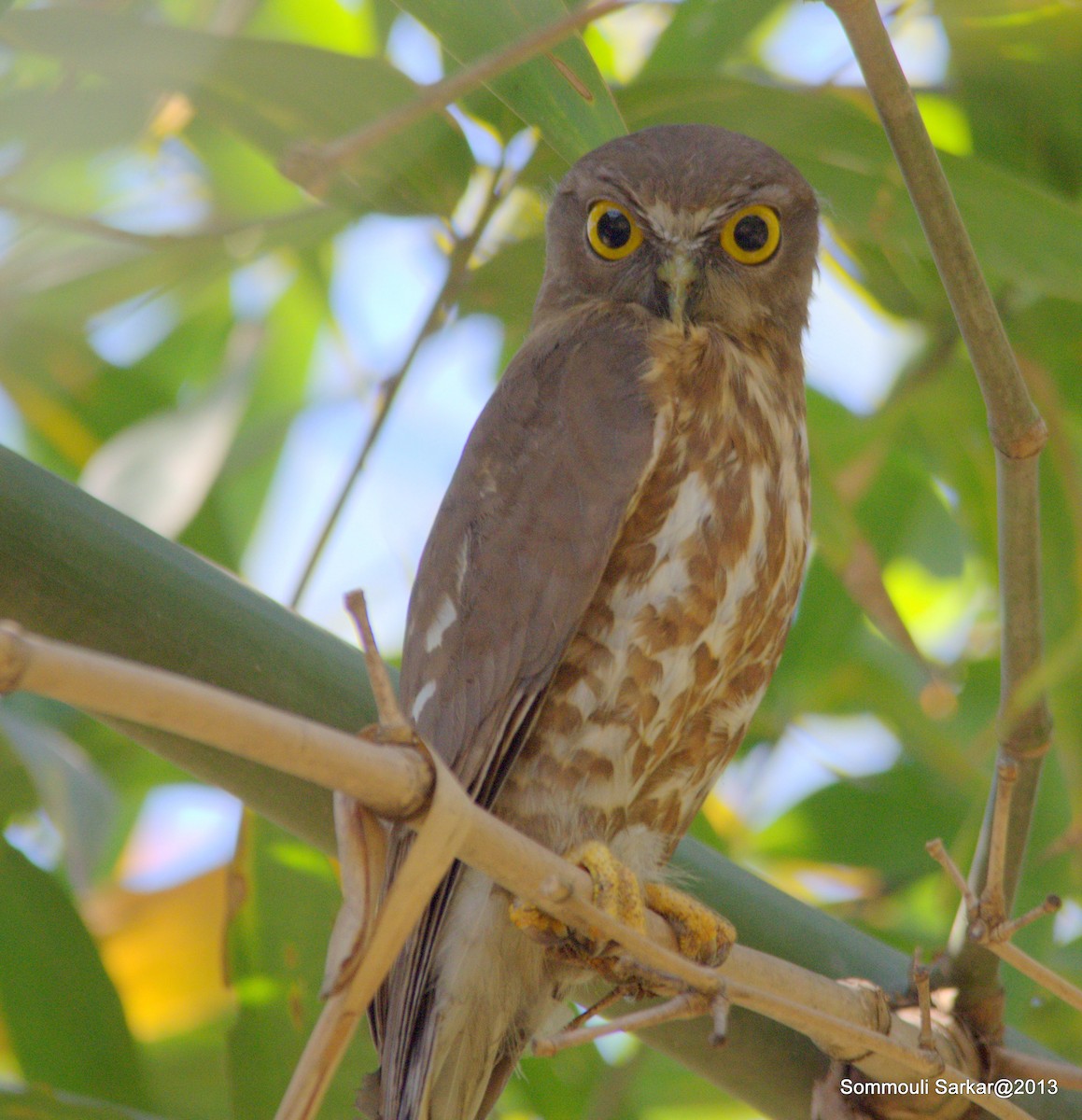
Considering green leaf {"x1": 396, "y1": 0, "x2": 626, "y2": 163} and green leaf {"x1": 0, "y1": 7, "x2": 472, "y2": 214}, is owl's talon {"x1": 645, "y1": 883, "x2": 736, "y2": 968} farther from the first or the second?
green leaf {"x1": 0, "y1": 7, "x2": 472, "y2": 214}

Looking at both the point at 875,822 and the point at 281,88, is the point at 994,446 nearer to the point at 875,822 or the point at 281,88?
the point at 281,88

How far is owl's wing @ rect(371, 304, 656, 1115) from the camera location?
6.50ft

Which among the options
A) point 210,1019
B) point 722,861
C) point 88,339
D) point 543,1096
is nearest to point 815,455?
point 722,861

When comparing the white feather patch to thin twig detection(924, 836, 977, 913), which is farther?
the white feather patch

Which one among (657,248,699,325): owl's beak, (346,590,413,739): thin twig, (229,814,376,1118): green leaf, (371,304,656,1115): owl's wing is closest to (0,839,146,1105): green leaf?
(229,814,376,1118): green leaf

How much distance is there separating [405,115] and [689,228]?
129 centimetres

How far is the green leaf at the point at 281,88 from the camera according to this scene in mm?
1915

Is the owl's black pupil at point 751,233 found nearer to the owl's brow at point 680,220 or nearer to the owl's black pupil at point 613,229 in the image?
the owl's brow at point 680,220

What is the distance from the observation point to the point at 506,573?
207 cm

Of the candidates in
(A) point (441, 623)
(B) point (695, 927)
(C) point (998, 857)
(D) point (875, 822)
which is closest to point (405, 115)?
(C) point (998, 857)

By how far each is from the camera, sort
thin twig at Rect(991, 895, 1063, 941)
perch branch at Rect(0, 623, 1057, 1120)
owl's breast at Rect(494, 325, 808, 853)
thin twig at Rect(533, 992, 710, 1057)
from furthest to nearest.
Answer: owl's breast at Rect(494, 325, 808, 853) < thin twig at Rect(991, 895, 1063, 941) < thin twig at Rect(533, 992, 710, 1057) < perch branch at Rect(0, 623, 1057, 1120)

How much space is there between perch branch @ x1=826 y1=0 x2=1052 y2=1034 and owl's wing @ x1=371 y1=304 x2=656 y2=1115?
54 centimetres

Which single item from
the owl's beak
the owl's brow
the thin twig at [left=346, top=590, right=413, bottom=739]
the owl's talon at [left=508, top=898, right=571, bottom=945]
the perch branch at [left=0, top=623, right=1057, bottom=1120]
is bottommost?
the perch branch at [left=0, top=623, right=1057, bottom=1120]

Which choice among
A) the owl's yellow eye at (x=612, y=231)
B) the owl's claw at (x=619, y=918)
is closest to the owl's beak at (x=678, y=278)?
the owl's yellow eye at (x=612, y=231)
